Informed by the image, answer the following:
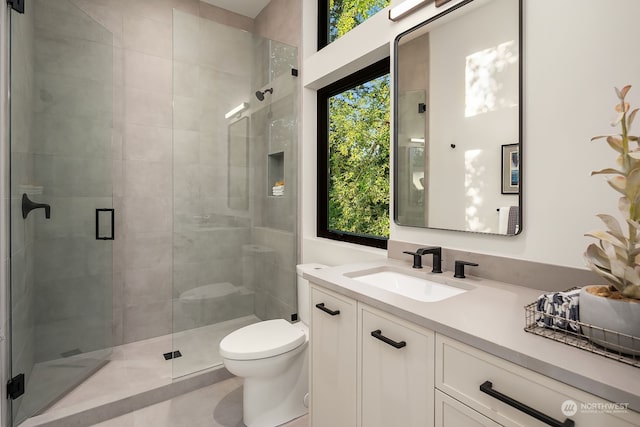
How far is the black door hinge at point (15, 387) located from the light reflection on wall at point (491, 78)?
2.58 meters

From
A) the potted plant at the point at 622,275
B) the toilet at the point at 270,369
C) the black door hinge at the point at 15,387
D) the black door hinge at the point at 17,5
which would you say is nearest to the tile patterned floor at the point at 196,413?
the toilet at the point at 270,369

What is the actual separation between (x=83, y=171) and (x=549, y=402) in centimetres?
262

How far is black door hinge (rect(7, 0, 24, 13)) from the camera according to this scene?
163 cm

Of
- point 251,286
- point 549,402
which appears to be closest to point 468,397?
point 549,402

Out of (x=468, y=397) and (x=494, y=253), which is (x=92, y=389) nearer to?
(x=468, y=397)

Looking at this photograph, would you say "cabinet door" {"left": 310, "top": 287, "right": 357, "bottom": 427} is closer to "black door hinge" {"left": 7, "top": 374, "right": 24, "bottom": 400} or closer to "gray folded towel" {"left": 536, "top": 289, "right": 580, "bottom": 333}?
"gray folded towel" {"left": 536, "top": 289, "right": 580, "bottom": 333}

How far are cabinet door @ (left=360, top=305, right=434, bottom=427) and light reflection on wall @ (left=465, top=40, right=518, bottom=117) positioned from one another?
958mm

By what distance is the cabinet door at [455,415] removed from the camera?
0.79m

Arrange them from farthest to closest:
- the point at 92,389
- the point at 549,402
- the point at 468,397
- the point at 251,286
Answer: the point at 251,286, the point at 92,389, the point at 468,397, the point at 549,402

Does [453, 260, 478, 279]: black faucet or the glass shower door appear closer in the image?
[453, 260, 478, 279]: black faucet

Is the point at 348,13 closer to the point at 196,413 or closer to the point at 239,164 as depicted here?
the point at 239,164

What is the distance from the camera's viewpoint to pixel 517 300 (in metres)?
1.04

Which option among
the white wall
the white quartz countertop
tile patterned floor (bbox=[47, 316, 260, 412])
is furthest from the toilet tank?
the white wall

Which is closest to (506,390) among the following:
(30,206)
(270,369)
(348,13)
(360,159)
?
(270,369)
